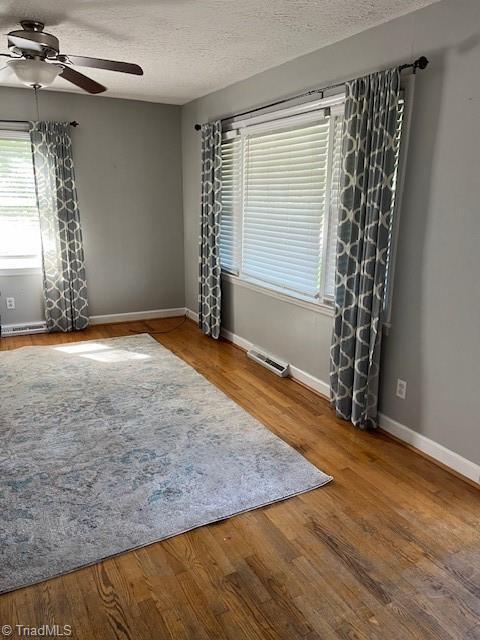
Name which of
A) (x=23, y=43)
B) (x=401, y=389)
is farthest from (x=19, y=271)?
(x=401, y=389)

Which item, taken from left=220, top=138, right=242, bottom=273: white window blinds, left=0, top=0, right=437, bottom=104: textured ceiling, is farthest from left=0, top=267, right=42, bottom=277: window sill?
left=0, top=0, right=437, bottom=104: textured ceiling

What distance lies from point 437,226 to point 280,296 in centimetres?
165

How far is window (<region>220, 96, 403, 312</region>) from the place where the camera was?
3328 millimetres

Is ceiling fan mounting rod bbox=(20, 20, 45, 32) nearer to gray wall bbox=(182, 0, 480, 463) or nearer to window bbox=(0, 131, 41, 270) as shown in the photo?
gray wall bbox=(182, 0, 480, 463)

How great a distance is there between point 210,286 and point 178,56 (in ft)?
7.08

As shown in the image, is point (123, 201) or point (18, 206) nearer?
point (18, 206)

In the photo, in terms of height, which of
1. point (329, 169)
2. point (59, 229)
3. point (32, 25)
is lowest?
point (59, 229)

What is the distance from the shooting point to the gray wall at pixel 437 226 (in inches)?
92.5

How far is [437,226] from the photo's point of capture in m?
2.54
